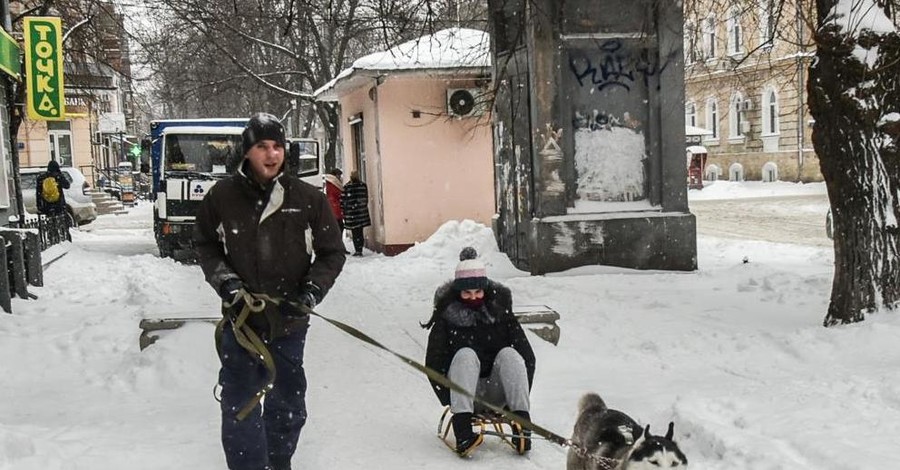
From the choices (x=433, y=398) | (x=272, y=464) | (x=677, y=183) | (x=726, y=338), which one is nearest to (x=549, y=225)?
(x=677, y=183)

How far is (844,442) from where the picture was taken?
14.4 ft

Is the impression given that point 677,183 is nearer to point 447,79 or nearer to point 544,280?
point 544,280

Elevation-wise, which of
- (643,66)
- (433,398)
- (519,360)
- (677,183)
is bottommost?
(433,398)

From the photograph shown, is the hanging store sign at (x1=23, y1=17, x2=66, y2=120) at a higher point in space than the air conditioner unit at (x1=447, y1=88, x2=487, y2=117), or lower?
higher

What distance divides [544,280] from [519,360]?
5.58 meters

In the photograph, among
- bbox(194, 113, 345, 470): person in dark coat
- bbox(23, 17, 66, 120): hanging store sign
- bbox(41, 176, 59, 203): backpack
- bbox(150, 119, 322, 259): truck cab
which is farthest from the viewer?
bbox(41, 176, 59, 203): backpack

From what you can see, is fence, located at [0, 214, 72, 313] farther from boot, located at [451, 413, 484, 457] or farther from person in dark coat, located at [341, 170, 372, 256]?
boot, located at [451, 413, 484, 457]

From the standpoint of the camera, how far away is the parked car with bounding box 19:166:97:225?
78.8 feet

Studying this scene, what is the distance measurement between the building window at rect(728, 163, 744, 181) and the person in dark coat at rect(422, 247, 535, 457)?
40812 millimetres

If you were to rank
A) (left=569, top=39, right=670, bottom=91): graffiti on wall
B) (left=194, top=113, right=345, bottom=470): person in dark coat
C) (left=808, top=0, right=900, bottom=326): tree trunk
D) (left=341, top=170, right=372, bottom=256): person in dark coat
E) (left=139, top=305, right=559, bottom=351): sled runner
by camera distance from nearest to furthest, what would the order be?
(left=194, top=113, right=345, bottom=470): person in dark coat → (left=808, top=0, right=900, bottom=326): tree trunk → (left=139, top=305, right=559, bottom=351): sled runner → (left=569, top=39, right=670, bottom=91): graffiti on wall → (left=341, top=170, right=372, bottom=256): person in dark coat

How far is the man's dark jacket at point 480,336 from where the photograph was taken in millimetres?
5008

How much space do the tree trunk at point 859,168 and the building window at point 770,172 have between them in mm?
35766

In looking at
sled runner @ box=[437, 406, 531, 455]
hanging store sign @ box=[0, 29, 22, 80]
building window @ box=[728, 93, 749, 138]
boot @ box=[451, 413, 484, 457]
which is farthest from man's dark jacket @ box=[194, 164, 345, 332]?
building window @ box=[728, 93, 749, 138]

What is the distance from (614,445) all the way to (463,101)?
1272cm
